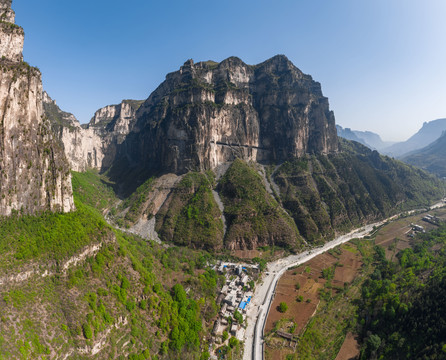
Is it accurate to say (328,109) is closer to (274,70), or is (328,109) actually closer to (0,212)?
(274,70)

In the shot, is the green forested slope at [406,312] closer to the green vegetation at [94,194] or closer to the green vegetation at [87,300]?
the green vegetation at [87,300]

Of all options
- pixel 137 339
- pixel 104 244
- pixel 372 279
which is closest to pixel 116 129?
pixel 104 244

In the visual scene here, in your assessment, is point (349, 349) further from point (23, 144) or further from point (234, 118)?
point (234, 118)

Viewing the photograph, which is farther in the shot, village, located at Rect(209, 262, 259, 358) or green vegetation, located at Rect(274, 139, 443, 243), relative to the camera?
green vegetation, located at Rect(274, 139, 443, 243)

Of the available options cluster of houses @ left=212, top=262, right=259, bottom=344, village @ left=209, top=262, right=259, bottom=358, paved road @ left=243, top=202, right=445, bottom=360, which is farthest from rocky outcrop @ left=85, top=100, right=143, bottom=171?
paved road @ left=243, top=202, right=445, bottom=360

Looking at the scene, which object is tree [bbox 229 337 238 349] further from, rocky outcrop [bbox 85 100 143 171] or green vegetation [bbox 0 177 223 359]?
rocky outcrop [bbox 85 100 143 171]

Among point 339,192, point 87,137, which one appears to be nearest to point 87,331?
point 339,192
